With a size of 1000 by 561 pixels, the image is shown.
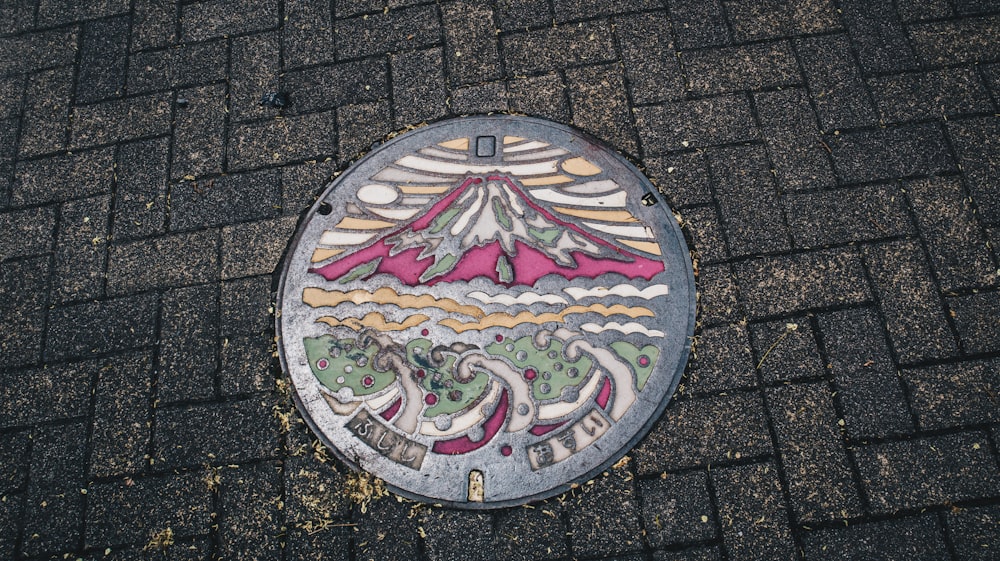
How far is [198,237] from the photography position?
286cm

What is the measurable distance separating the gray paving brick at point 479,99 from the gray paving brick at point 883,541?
6.94 ft

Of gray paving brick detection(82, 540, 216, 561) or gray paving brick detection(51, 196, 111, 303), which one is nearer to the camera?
gray paving brick detection(82, 540, 216, 561)

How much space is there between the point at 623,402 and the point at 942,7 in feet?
7.96

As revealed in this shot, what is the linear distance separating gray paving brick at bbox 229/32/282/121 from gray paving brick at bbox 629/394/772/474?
7.20ft

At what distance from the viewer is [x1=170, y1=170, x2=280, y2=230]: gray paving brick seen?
288 cm

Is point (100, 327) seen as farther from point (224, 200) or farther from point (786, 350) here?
point (786, 350)

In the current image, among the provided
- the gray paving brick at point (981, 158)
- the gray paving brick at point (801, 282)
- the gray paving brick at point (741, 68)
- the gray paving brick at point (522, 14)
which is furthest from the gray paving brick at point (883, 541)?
the gray paving brick at point (522, 14)

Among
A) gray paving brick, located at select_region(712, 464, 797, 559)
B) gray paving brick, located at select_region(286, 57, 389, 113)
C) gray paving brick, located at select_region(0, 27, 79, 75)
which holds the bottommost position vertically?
gray paving brick, located at select_region(712, 464, 797, 559)

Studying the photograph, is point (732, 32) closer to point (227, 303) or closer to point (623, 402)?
point (623, 402)

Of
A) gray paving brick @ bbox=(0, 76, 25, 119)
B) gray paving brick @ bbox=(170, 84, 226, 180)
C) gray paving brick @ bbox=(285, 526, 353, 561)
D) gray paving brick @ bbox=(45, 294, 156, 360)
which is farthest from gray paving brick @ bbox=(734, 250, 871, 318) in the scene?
gray paving brick @ bbox=(0, 76, 25, 119)

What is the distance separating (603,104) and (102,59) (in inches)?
96.8

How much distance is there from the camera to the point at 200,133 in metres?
3.04

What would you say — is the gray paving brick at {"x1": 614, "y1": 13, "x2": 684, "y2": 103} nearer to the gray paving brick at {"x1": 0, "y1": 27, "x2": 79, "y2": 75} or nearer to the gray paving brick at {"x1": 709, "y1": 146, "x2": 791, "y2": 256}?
the gray paving brick at {"x1": 709, "y1": 146, "x2": 791, "y2": 256}

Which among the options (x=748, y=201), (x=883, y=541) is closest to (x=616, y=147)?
(x=748, y=201)
